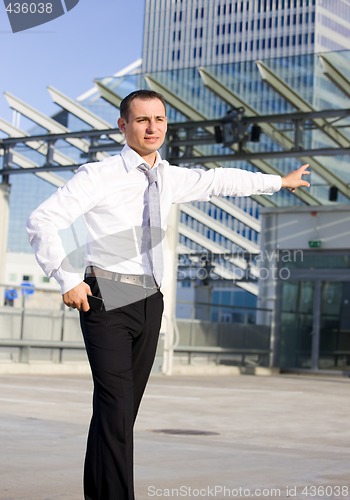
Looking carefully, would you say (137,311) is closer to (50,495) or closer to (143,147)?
(143,147)

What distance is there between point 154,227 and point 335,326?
2167 cm

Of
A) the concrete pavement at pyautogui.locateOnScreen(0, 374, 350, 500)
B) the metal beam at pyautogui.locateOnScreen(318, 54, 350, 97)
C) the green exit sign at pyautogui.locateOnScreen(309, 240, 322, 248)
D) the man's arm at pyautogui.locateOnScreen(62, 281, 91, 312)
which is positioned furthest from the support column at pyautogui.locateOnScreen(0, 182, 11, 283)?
the man's arm at pyautogui.locateOnScreen(62, 281, 91, 312)

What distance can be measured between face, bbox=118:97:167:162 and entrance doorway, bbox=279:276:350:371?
2106 cm

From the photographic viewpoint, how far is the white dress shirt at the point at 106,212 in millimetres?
3574

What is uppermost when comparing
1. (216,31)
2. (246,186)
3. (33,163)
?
(216,31)

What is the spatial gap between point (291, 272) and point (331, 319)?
160 centimetres

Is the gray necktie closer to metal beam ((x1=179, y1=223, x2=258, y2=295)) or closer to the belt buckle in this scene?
the belt buckle

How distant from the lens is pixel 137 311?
12.4 ft

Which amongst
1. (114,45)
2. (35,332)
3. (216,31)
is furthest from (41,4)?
(216,31)

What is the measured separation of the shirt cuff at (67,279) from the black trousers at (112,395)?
21 centimetres

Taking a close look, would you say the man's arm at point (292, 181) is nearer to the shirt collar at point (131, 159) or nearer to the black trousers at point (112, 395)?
the shirt collar at point (131, 159)

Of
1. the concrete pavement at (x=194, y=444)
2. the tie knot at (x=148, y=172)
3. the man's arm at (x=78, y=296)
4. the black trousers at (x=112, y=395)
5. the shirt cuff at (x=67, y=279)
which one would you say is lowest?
the concrete pavement at (x=194, y=444)
